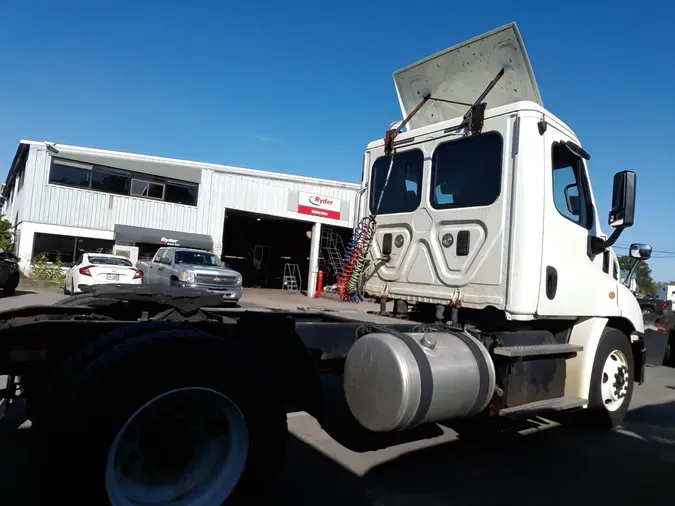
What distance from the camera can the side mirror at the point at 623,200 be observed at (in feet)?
14.6

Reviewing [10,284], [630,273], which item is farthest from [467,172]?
[10,284]

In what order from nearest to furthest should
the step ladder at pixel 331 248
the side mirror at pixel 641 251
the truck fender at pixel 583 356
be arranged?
the truck fender at pixel 583 356 → the side mirror at pixel 641 251 → the step ladder at pixel 331 248

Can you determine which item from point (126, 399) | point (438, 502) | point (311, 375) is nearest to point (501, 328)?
point (438, 502)

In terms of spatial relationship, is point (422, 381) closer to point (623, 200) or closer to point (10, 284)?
point (623, 200)

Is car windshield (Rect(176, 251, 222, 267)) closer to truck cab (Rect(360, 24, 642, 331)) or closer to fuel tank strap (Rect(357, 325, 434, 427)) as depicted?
truck cab (Rect(360, 24, 642, 331))

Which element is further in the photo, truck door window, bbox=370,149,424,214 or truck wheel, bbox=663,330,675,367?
truck wheel, bbox=663,330,675,367

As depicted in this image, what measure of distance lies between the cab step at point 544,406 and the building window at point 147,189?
2384 cm

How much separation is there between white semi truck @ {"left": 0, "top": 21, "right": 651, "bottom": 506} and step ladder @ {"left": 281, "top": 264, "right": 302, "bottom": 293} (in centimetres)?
2651

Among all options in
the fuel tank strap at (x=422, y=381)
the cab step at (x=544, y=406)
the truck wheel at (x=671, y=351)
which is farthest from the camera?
the truck wheel at (x=671, y=351)

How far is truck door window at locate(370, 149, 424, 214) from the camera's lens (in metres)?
5.14

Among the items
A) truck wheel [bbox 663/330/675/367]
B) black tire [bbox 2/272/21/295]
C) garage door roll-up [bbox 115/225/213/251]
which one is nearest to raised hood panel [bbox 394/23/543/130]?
truck wheel [bbox 663/330/675/367]

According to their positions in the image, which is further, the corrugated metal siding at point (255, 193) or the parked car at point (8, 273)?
the corrugated metal siding at point (255, 193)

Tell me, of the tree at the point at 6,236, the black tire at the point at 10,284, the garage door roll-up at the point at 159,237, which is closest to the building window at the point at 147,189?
the garage door roll-up at the point at 159,237

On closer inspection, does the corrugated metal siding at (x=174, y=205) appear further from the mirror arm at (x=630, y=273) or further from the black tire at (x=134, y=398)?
the black tire at (x=134, y=398)
